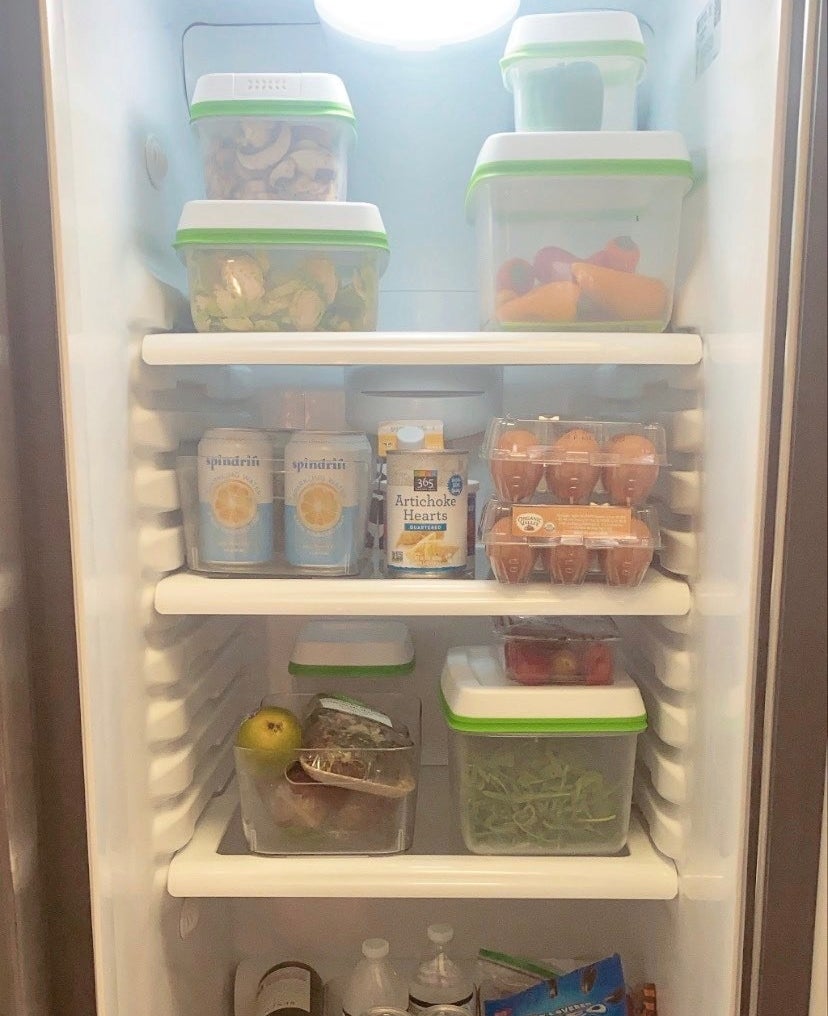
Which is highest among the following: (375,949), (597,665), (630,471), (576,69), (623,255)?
(576,69)

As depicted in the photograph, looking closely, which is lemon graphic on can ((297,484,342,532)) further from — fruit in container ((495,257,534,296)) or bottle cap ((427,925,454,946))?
bottle cap ((427,925,454,946))

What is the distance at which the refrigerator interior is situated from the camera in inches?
33.0

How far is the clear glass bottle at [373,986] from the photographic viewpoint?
1.20 metres

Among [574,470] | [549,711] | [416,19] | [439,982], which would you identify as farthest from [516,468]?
[439,982]

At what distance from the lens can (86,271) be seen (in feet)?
2.75

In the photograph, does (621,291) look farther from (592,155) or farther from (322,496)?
(322,496)

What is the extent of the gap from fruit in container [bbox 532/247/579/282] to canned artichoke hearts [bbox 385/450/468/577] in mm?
221

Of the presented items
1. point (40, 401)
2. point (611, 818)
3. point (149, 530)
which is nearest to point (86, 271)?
point (40, 401)

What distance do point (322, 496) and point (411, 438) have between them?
14cm

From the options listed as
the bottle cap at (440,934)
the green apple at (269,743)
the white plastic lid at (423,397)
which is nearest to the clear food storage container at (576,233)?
the white plastic lid at (423,397)

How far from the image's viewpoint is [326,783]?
1042 mm

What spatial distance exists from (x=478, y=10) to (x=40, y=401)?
2.39ft

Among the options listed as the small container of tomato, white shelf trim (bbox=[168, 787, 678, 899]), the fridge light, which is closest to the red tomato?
the small container of tomato

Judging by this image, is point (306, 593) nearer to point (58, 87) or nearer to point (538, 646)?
point (538, 646)
